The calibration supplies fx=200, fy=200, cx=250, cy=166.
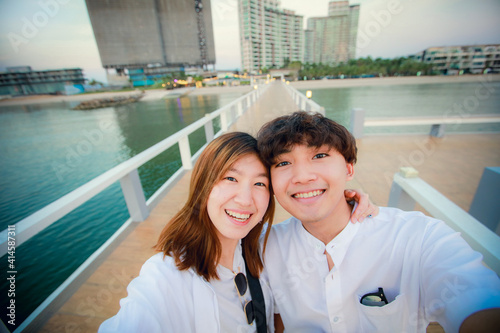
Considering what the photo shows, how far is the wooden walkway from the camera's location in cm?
183

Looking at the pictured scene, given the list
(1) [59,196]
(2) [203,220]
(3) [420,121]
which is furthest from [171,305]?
(1) [59,196]

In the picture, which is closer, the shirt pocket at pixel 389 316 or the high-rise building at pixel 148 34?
the shirt pocket at pixel 389 316

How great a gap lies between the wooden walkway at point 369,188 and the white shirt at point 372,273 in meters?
1.03

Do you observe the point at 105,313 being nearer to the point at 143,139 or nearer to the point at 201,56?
the point at 143,139

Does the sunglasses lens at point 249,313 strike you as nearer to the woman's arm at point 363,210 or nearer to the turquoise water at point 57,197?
the woman's arm at point 363,210

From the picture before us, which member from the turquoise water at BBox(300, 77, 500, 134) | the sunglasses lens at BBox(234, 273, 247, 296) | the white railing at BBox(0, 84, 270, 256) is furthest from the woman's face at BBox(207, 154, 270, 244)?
the turquoise water at BBox(300, 77, 500, 134)

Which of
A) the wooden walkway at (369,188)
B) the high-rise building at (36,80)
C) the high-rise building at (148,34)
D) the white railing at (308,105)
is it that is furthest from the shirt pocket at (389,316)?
the high-rise building at (148,34)

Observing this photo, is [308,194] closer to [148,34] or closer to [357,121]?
[357,121]

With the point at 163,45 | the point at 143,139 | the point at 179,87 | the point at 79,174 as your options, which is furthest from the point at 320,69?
the point at 79,174

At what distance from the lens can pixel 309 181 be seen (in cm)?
121

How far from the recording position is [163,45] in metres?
73.6

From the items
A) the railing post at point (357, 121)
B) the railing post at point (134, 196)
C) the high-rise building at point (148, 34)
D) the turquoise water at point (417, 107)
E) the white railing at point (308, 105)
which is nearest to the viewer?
the railing post at point (134, 196)

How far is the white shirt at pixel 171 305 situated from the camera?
0.90m

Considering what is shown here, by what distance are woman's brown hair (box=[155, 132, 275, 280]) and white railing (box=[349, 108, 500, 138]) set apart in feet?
18.0
